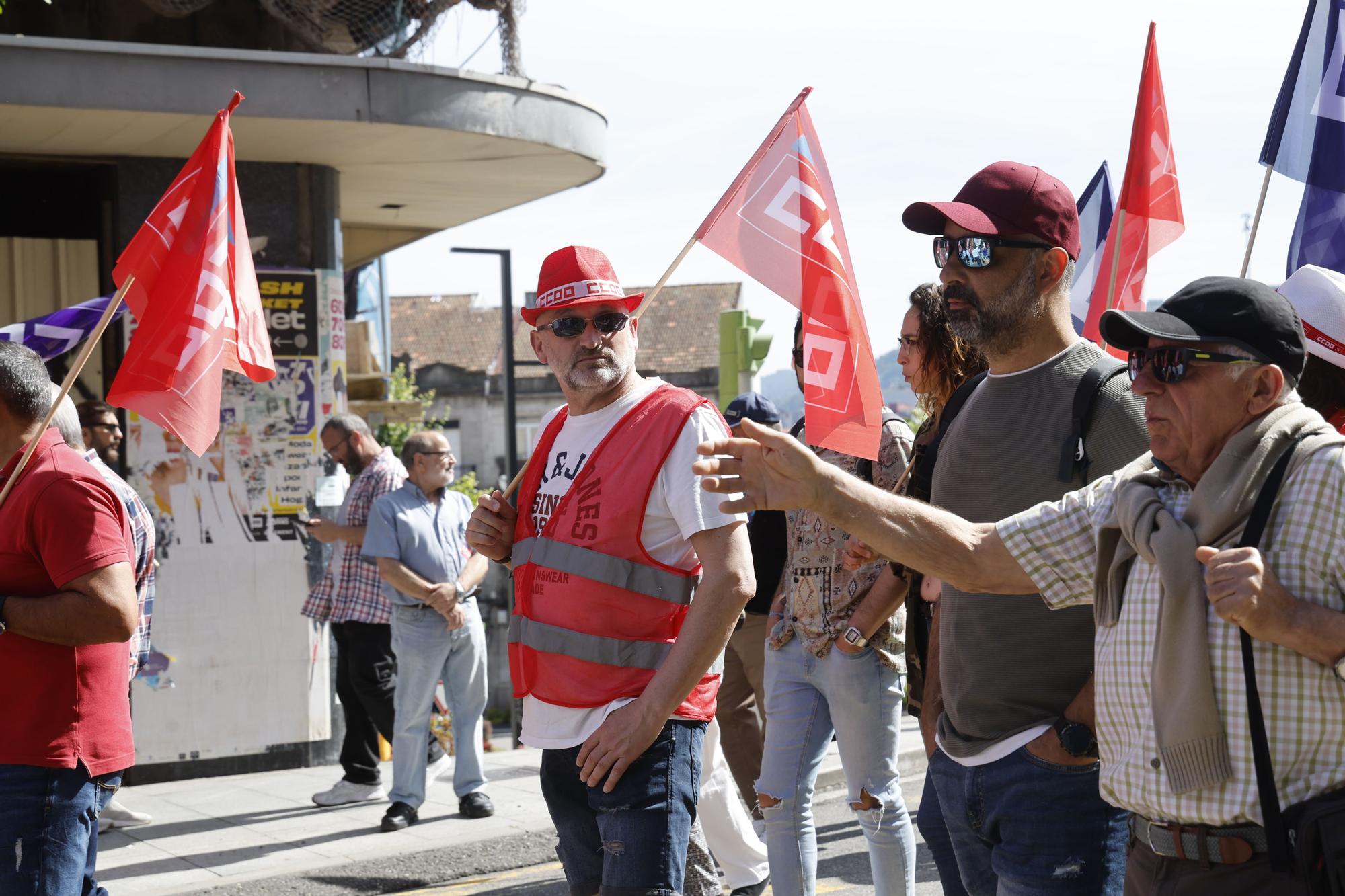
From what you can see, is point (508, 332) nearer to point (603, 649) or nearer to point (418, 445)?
point (418, 445)

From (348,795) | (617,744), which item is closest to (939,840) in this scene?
(617,744)

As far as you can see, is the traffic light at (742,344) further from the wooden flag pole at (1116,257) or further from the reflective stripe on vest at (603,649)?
the reflective stripe on vest at (603,649)

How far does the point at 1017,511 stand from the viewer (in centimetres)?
313

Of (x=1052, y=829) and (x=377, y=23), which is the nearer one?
(x=1052, y=829)

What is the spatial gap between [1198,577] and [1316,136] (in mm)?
3476

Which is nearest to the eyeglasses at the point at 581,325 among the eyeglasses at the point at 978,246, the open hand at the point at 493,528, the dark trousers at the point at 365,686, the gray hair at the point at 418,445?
the open hand at the point at 493,528

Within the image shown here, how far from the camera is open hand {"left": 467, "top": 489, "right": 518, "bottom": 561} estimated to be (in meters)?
3.88

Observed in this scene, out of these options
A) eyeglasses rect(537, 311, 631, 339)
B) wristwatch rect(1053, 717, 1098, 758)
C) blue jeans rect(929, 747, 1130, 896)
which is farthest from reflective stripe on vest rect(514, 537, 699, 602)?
wristwatch rect(1053, 717, 1098, 758)

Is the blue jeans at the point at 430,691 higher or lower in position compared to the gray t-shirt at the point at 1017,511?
lower

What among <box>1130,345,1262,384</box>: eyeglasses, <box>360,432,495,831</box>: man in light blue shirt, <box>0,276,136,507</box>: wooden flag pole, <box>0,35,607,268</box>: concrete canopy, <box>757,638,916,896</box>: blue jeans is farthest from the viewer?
<box>0,35,607,268</box>: concrete canopy

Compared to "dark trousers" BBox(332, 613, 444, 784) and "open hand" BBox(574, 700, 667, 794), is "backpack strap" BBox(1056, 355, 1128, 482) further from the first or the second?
"dark trousers" BBox(332, 613, 444, 784)

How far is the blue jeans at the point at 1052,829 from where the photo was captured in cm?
295

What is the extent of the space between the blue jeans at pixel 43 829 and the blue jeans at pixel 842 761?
6.99 ft

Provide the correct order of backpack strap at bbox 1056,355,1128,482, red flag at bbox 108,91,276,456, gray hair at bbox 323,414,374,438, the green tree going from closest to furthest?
1. backpack strap at bbox 1056,355,1128,482
2. red flag at bbox 108,91,276,456
3. gray hair at bbox 323,414,374,438
4. the green tree
